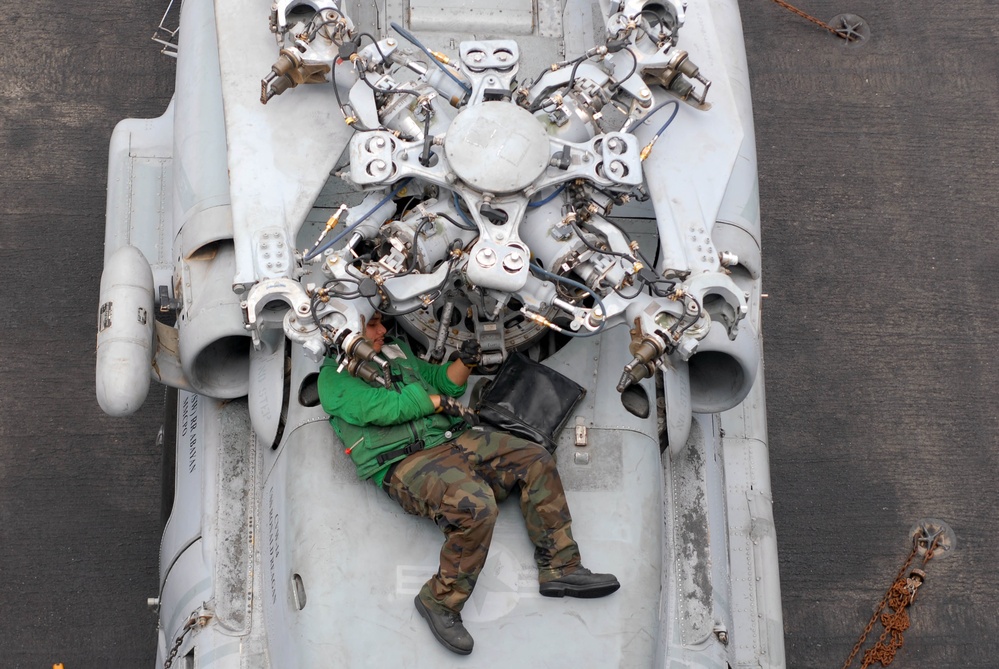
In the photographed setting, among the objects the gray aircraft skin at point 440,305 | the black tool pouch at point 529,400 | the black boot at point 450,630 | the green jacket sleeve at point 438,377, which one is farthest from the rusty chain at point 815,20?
the black boot at point 450,630

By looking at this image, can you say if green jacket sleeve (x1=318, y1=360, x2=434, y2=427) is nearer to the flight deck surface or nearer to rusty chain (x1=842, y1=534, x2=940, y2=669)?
the flight deck surface

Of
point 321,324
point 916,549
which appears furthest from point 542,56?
point 916,549

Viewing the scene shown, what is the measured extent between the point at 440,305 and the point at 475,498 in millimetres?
1199

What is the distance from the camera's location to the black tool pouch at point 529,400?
27.4 feet

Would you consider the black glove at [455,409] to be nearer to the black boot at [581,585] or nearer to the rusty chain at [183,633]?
the black boot at [581,585]

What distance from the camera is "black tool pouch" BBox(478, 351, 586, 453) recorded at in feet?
27.4

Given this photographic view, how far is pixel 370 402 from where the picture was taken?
802cm

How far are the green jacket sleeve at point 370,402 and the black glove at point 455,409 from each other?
0.10 metres

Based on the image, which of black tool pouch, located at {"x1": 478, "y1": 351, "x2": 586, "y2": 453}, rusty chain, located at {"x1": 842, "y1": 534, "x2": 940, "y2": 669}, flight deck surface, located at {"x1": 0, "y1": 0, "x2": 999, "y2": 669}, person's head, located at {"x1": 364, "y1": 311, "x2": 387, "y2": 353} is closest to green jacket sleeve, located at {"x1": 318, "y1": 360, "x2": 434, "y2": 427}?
person's head, located at {"x1": 364, "y1": 311, "x2": 387, "y2": 353}

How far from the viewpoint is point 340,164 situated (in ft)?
29.2

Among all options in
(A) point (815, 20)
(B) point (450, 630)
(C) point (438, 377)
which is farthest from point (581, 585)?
(A) point (815, 20)

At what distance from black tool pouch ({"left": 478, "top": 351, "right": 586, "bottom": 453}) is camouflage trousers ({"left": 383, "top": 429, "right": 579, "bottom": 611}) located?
0.50ft

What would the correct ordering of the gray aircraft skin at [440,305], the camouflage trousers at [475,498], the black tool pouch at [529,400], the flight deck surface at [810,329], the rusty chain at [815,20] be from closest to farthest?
the camouflage trousers at [475,498]
the gray aircraft skin at [440,305]
the black tool pouch at [529,400]
the flight deck surface at [810,329]
the rusty chain at [815,20]

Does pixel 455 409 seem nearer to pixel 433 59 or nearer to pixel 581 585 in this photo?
pixel 581 585
